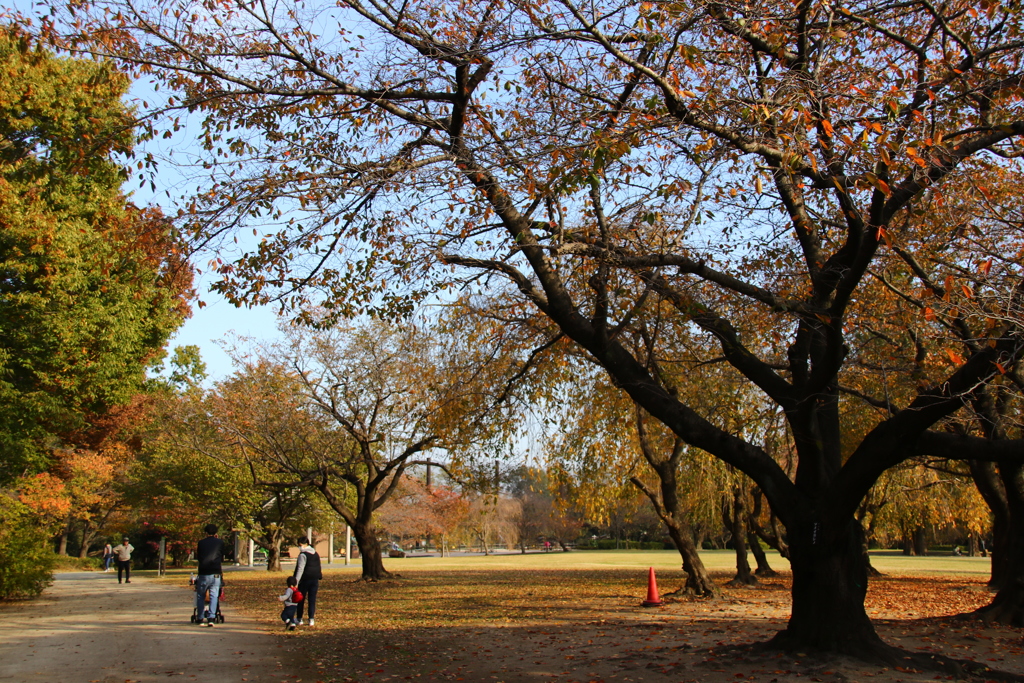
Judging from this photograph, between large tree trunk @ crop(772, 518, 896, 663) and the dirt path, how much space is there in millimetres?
5775

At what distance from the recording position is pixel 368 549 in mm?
26203

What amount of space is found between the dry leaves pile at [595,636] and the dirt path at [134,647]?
0.64 meters

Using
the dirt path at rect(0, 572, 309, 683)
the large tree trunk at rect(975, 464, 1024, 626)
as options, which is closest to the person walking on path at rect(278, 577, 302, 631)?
the dirt path at rect(0, 572, 309, 683)

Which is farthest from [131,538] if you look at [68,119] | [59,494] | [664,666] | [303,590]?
[664,666]

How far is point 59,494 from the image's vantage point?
82.4 feet

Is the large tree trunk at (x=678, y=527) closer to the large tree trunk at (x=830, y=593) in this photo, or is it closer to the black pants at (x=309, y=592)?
the black pants at (x=309, y=592)

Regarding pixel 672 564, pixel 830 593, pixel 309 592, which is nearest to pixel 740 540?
pixel 309 592

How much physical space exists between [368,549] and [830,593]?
2056 centimetres

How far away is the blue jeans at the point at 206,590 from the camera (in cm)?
1258

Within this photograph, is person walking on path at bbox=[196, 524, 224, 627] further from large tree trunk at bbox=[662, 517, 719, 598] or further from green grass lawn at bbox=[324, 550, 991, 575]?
green grass lawn at bbox=[324, 550, 991, 575]

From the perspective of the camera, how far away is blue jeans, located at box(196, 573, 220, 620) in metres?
12.6

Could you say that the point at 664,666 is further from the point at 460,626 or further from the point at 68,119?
the point at 68,119

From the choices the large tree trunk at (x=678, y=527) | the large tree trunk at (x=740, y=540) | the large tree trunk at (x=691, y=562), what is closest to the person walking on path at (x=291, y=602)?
the large tree trunk at (x=678, y=527)

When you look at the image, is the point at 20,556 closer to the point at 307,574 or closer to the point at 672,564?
the point at 307,574
